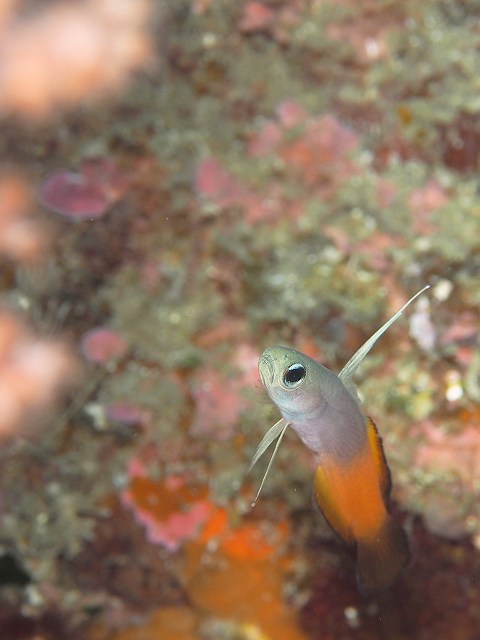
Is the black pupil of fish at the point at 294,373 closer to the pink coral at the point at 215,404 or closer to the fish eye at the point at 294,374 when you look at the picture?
the fish eye at the point at 294,374

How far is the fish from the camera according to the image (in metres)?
1.71

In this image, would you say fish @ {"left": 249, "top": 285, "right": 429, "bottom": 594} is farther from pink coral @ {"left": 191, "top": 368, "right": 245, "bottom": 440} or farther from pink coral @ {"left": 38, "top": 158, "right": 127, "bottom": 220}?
pink coral @ {"left": 38, "top": 158, "right": 127, "bottom": 220}

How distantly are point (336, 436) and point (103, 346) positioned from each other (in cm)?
195

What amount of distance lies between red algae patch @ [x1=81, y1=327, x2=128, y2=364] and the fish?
1.74 meters

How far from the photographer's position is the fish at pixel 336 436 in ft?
5.60

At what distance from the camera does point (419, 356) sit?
2.78 m

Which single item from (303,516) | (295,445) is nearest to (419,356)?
(295,445)

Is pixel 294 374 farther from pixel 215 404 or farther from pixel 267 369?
pixel 215 404

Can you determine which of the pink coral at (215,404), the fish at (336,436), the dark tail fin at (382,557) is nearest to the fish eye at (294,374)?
the fish at (336,436)

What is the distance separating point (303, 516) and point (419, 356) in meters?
0.95

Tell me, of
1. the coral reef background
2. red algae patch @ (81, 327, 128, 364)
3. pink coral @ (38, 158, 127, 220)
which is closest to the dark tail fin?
the coral reef background

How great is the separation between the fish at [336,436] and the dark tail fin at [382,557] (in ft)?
0.07

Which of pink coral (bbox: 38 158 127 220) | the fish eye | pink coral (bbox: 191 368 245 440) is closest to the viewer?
the fish eye

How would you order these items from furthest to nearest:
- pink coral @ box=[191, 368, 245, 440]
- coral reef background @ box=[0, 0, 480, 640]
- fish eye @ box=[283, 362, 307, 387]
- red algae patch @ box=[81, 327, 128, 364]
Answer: red algae patch @ box=[81, 327, 128, 364]
pink coral @ box=[191, 368, 245, 440]
coral reef background @ box=[0, 0, 480, 640]
fish eye @ box=[283, 362, 307, 387]
